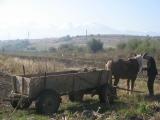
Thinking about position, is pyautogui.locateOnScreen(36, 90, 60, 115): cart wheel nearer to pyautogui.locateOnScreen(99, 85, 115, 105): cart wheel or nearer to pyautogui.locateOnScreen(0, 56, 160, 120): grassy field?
pyautogui.locateOnScreen(0, 56, 160, 120): grassy field

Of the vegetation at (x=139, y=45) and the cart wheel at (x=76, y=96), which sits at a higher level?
the cart wheel at (x=76, y=96)

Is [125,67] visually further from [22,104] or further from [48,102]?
[22,104]

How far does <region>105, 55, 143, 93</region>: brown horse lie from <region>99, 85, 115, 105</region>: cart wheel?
2079mm

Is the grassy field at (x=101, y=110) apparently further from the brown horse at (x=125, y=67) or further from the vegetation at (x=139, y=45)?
the vegetation at (x=139, y=45)

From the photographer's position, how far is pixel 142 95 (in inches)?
637

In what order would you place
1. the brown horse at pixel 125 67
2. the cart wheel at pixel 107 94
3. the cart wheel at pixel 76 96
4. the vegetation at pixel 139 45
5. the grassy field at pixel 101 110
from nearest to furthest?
1. the grassy field at pixel 101 110
2. the cart wheel at pixel 76 96
3. the cart wheel at pixel 107 94
4. the brown horse at pixel 125 67
5. the vegetation at pixel 139 45

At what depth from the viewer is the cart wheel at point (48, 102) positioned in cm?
1197

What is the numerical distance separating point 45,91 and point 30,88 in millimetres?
561

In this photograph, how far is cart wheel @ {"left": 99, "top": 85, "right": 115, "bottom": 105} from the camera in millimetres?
14312

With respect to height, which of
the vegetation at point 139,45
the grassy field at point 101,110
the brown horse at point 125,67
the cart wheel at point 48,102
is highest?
the brown horse at point 125,67

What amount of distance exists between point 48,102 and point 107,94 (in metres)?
3.01

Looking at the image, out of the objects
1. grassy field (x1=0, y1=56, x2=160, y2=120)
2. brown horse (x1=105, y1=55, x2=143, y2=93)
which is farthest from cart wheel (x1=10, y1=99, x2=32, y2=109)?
brown horse (x1=105, y1=55, x2=143, y2=93)

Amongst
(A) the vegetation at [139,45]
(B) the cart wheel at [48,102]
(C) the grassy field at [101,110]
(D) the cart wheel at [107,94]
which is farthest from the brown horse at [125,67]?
(A) the vegetation at [139,45]

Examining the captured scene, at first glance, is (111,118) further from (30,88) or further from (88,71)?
(88,71)
